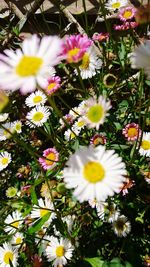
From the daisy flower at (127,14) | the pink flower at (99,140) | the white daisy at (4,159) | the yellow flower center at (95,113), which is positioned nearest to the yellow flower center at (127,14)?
the daisy flower at (127,14)

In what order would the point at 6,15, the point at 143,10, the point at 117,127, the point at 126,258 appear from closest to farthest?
the point at 143,10 → the point at 126,258 → the point at 117,127 → the point at 6,15

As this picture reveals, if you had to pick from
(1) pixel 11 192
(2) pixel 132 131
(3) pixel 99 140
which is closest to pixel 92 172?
(3) pixel 99 140

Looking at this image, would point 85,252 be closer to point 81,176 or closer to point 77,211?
point 77,211

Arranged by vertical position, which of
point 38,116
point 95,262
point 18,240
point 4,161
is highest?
point 38,116

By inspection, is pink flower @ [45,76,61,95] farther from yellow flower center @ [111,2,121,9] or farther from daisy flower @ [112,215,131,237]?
yellow flower center @ [111,2,121,9]

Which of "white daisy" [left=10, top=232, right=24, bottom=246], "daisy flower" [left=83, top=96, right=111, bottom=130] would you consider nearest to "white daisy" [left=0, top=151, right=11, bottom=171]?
"white daisy" [left=10, top=232, right=24, bottom=246]

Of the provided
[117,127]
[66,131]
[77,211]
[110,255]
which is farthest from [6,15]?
[110,255]

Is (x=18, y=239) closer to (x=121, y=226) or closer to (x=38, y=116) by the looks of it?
(x=121, y=226)
